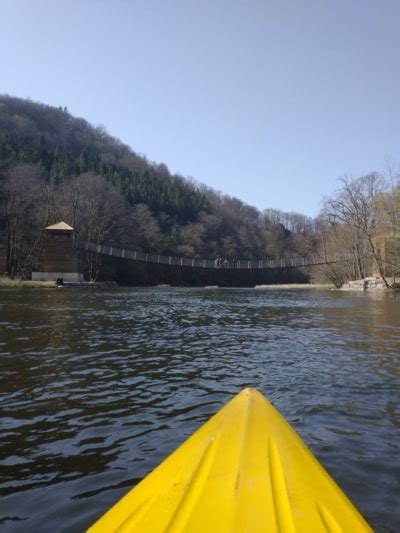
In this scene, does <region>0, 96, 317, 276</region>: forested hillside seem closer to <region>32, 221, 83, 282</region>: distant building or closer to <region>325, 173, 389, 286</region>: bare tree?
<region>32, 221, 83, 282</region>: distant building

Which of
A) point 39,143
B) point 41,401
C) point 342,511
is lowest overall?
point 41,401

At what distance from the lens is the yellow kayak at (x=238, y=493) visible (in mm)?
1937

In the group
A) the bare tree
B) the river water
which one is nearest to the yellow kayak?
the river water

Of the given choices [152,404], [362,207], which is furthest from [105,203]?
[152,404]

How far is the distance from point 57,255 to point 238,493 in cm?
5015

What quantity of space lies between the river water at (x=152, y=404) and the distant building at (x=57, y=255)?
130ft

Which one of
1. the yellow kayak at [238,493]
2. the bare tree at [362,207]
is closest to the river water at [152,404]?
the yellow kayak at [238,493]

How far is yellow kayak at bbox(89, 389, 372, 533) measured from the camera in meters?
1.94

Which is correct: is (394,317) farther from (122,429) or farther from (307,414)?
(122,429)

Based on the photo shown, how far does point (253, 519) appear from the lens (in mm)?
1927

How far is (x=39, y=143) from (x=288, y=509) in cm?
11382

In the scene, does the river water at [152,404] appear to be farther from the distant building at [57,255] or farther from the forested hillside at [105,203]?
the forested hillside at [105,203]

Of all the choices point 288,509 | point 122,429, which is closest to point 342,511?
point 288,509

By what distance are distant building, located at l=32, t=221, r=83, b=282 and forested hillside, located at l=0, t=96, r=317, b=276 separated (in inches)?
163
